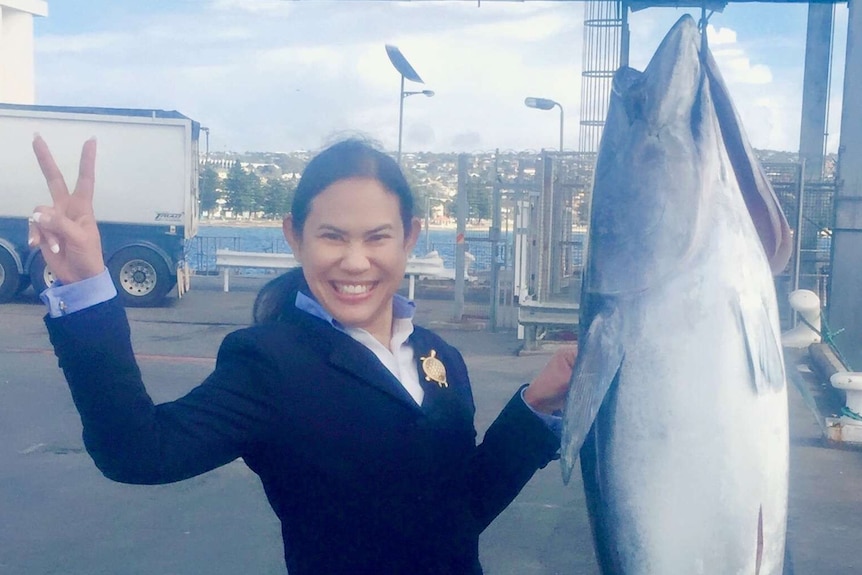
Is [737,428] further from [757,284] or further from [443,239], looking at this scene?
[443,239]

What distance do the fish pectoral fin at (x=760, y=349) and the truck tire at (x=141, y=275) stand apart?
1397 centimetres

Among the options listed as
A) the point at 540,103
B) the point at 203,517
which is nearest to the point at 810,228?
the point at 540,103

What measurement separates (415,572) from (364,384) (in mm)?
339

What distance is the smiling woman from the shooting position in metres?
1.54

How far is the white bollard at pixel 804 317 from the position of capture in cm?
963

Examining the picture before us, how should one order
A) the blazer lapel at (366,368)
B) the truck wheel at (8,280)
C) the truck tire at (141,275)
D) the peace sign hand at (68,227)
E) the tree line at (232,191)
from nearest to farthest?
1. the peace sign hand at (68,227)
2. the blazer lapel at (366,368)
3. the tree line at (232,191)
4. the truck wheel at (8,280)
5. the truck tire at (141,275)

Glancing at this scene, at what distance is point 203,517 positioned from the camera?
5.23m

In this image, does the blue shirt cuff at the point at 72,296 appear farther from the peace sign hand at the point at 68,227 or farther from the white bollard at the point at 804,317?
the white bollard at the point at 804,317

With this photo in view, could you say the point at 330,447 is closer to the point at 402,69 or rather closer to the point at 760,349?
the point at 760,349

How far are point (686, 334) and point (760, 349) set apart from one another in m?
0.11

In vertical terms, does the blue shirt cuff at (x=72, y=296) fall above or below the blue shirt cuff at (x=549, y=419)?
above

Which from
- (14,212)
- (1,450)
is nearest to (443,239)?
(14,212)

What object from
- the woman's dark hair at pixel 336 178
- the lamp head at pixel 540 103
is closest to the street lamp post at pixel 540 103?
the lamp head at pixel 540 103

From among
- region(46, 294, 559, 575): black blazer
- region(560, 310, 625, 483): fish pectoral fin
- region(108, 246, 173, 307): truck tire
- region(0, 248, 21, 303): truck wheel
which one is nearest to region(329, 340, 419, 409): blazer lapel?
region(46, 294, 559, 575): black blazer
